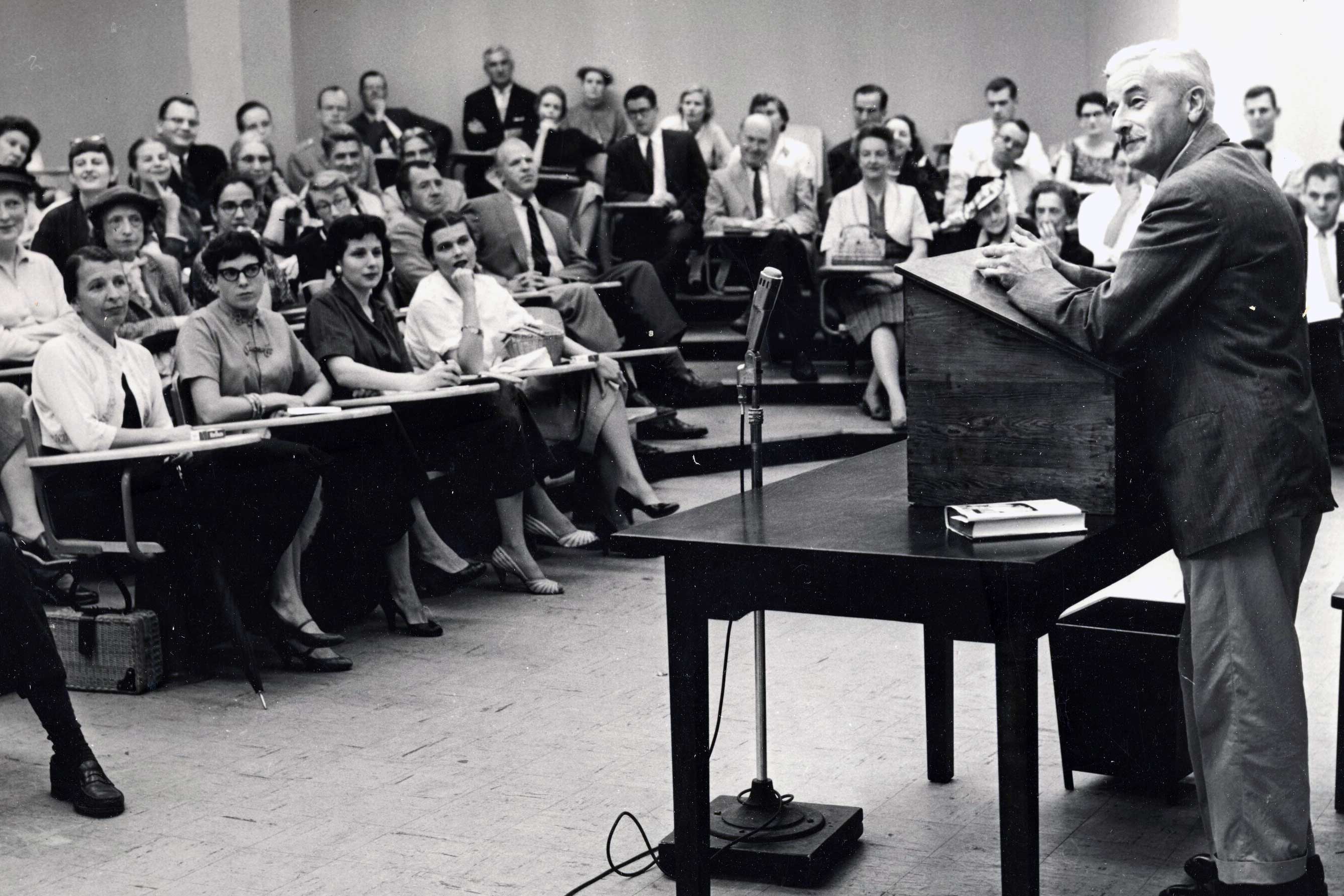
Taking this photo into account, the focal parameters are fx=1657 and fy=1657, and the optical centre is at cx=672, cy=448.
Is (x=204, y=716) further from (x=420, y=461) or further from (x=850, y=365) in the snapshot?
(x=850, y=365)

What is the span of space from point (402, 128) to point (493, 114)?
659mm

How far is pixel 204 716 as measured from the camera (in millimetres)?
4539

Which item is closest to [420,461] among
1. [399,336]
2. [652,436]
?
[399,336]

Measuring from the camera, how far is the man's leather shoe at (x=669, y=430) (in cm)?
798

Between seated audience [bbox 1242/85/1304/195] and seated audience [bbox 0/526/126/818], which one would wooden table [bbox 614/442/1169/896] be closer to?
seated audience [bbox 0/526/126/818]

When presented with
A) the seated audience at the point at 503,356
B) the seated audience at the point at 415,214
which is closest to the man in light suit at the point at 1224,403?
the seated audience at the point at 503,356

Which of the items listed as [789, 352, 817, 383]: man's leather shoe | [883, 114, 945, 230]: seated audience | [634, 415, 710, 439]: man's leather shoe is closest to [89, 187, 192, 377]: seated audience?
[634, 415, 710, 439]: man's leather shoe

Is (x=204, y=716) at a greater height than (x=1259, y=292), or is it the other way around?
(x=1259, y=292)

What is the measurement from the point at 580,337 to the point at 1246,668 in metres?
4.78

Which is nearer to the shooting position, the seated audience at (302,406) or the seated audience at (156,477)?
the seated audience at (156,477)

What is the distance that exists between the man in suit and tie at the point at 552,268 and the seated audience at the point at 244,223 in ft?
3.10

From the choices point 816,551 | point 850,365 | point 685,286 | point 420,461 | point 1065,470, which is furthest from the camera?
point 685,286

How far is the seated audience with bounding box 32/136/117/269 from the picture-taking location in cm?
700

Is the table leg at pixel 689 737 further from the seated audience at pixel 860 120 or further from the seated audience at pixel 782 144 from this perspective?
the seated audience at pixel 860 120
